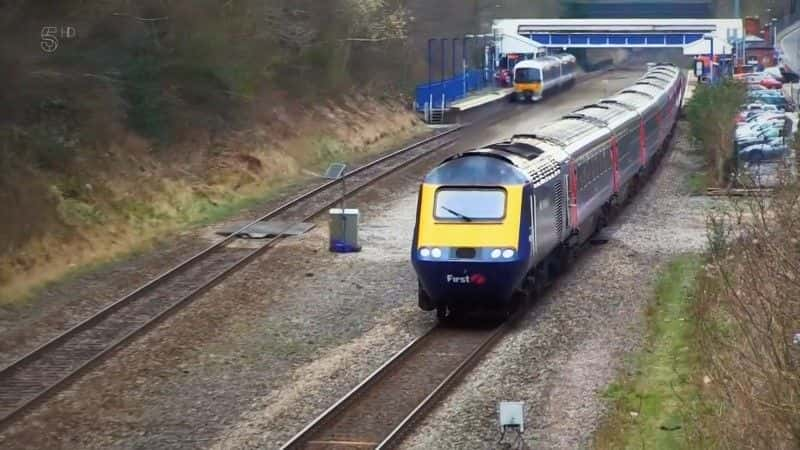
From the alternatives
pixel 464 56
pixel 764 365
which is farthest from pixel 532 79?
pixel 764 365

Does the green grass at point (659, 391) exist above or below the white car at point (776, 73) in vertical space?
above

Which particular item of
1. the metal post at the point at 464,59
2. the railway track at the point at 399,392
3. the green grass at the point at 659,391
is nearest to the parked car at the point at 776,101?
the metal post at the point at 464,59

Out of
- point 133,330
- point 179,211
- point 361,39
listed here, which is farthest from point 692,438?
point 361,39

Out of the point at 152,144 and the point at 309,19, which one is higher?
the point at 309,19

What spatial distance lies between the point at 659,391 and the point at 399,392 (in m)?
2.87

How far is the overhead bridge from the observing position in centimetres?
7414

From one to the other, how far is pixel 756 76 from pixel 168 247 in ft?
153

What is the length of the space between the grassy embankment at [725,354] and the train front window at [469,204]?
266 cm

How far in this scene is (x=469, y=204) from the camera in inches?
679

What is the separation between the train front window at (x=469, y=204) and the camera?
17094mm

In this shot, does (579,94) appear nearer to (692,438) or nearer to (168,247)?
(168,247)

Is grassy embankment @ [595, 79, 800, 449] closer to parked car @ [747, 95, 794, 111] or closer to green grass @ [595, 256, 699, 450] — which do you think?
green grass @ [595, 256, 699, 450]

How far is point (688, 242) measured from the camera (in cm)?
2380

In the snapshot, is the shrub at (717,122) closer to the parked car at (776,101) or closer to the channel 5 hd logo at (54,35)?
the parked car at (776,101)
